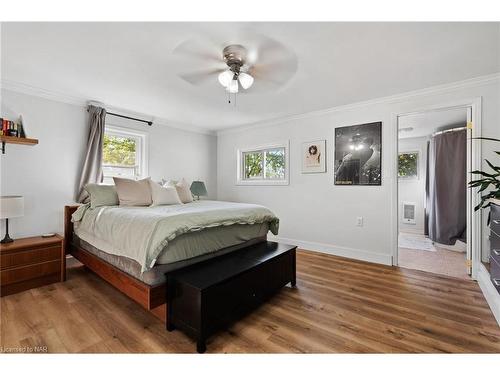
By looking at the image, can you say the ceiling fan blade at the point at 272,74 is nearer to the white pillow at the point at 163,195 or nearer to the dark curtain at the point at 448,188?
the white pillow at the point at 163,195

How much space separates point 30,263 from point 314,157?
3799mm

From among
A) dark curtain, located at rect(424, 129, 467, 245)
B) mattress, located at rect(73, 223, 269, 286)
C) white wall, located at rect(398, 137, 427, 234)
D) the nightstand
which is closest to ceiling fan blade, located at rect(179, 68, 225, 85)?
mattress, located at rect(73, 223, 269, 286)

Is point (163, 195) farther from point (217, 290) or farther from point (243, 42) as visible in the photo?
point (243, 42)

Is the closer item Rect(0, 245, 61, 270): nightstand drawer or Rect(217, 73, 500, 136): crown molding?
Rect(0, 245, 61, 270): nightstand drawer

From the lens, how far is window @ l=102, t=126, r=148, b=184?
363 centimetres

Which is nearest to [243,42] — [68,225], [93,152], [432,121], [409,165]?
[93,152]

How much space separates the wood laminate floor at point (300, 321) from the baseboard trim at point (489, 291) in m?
0.06

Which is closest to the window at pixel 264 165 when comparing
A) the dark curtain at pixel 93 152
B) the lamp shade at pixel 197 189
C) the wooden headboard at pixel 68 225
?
the lamp shade at pixel 197 189

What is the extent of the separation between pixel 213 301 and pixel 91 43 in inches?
87.4

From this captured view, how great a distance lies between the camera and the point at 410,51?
78.9 inches

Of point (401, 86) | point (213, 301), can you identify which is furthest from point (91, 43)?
point (401, 86)

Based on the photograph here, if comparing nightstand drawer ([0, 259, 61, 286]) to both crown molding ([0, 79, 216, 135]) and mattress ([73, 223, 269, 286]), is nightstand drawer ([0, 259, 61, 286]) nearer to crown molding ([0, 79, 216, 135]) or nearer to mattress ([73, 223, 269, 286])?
mattress ([73, 223, 269, 286])

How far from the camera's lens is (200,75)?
8.12ft

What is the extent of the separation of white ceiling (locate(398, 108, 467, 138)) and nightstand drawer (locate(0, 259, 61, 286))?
5.17m
